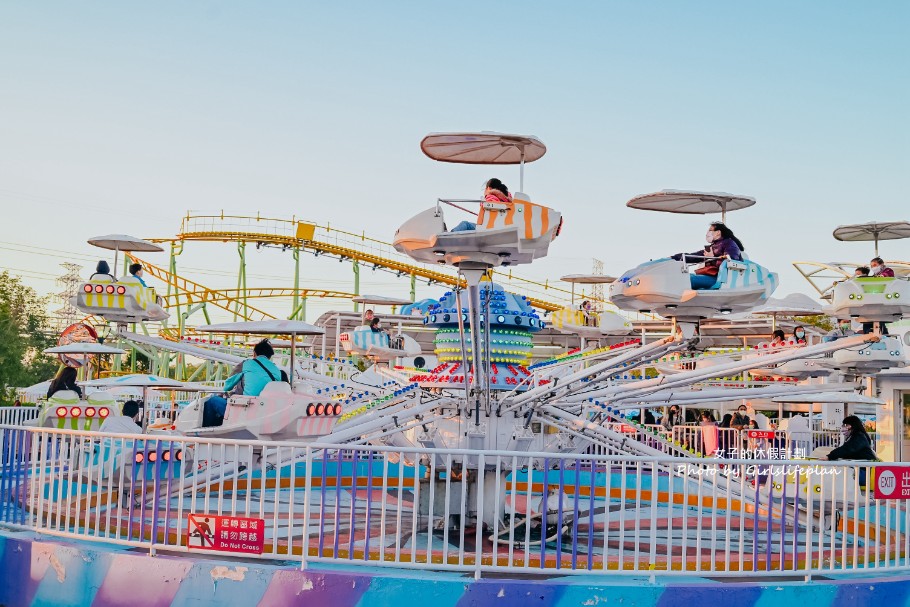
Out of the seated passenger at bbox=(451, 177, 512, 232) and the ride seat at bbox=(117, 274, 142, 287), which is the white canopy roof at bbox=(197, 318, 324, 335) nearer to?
the seated passenger at bbox=(451, 177, 512, 232)

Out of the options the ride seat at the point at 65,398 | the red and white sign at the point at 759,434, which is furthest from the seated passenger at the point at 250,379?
the red and white sign at the point at 759,434

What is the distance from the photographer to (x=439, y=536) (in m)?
9.13

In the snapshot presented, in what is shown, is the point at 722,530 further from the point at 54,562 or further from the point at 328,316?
the point at 328,316

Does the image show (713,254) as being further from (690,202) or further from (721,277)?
(690,202)

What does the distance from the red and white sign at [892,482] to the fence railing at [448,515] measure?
0.06 metres

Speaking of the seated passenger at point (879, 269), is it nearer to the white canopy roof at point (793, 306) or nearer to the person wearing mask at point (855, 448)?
the person wearing mask at point (855, 448)

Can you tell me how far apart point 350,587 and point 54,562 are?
253cm

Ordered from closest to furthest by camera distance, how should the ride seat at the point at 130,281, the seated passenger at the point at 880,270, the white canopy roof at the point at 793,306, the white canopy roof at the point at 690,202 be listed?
the white canopy roof at the point at 690,202, the seated passenger at the point at 880,270, the ride seat at the point at 130,281, the white canopy roof at the point at 793,306

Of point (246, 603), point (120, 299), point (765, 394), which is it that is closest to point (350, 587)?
point (246, 603)

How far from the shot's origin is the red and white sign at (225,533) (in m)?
6.64

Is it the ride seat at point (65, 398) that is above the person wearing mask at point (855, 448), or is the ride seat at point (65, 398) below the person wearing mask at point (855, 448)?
above

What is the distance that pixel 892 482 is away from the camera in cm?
703

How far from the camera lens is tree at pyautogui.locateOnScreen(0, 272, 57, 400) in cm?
4216

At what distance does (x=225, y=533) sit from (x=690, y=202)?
18.3 ft
